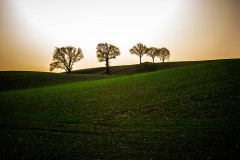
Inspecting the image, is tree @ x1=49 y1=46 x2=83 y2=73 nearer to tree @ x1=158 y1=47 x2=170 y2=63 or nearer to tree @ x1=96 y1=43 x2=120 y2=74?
tree @ x1=96 y1=43 x2=120 y2=74

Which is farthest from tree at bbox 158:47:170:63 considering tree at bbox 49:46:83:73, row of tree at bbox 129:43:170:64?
tree at bbox 49:46:83:73

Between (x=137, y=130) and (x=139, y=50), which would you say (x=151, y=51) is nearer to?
(x=139, y=50)

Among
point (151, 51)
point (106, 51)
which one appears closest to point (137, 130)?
point (106, 51)

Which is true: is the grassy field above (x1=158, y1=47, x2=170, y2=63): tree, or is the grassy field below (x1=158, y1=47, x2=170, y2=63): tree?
below

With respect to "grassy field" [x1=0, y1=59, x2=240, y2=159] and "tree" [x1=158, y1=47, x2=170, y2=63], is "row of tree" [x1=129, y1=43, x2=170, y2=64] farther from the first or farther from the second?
"grassy field" [x1=0, y1=59, x2=240, y2=159]

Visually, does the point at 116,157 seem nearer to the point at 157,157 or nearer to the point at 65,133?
the point at 157,157

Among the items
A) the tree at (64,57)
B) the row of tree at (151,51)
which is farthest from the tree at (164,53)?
the tree at (64,57)

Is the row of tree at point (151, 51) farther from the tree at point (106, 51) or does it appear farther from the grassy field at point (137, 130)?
the grassy field at point (137, 130)

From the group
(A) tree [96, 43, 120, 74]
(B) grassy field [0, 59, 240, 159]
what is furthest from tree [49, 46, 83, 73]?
(B) grassy field [0, 59, 240, 159]

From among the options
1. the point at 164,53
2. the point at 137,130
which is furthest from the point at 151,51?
the point at 137,130

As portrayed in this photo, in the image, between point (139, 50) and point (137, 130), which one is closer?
point (137, 130)

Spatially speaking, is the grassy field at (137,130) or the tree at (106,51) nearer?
the grassy field at (137,130)

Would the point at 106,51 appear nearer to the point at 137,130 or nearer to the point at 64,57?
the point at 64,57

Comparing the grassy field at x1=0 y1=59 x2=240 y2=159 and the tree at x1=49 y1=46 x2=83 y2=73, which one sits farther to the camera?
the tree at x1=49 y1=46 x2=83 y2=73
